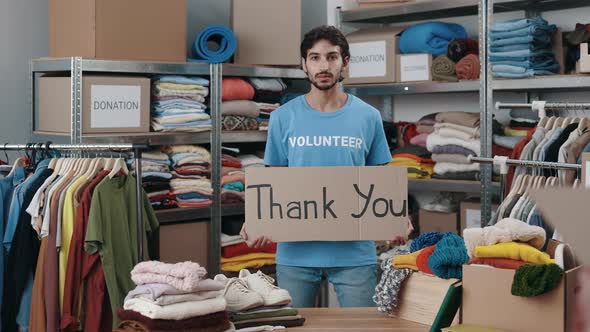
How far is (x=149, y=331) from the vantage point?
5.92 feet

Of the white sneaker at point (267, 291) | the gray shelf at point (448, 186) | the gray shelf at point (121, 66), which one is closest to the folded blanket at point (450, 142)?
the gray shelf at point (448, 186)

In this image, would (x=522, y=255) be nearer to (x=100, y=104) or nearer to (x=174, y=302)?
(x=174, y=302)

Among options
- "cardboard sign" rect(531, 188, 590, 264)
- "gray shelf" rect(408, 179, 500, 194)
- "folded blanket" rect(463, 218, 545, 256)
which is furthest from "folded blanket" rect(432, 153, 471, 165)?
"cardboard sign" rect(531, 188, 590, 264)

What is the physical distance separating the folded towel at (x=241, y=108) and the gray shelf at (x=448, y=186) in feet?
3.08

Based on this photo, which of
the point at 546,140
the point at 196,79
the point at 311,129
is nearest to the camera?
the point at 311,129

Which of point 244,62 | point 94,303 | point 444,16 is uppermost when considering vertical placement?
point 444,16

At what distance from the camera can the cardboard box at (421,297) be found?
2.04 metres

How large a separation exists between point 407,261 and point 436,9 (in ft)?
8.16

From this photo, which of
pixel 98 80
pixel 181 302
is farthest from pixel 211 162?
pixel 181 302

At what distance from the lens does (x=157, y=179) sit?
162 inches

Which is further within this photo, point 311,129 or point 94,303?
point 94,303

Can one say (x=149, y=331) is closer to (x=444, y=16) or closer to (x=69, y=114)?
(x=69, y=114)

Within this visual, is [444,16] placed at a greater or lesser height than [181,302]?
greater

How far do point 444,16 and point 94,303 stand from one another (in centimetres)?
270
